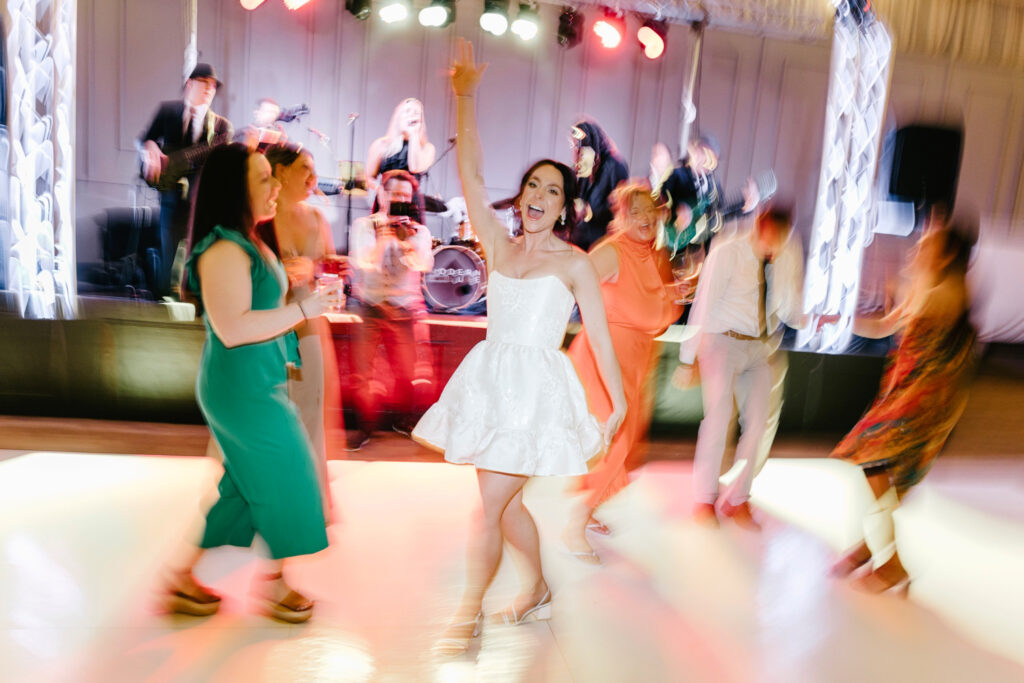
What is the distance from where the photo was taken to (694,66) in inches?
322

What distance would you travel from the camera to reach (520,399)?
187cm

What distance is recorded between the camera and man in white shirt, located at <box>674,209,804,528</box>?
→ 9.82 feet

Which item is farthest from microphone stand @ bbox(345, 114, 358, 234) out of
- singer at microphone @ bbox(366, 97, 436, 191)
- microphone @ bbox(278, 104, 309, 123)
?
microphone @ bbox(278, 104, 309, 123)

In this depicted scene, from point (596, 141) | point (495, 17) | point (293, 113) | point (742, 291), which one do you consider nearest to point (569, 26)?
point (495, 17)

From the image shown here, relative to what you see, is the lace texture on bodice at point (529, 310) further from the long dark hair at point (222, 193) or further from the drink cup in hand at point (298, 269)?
the drink cup in hand at point (298, 269)

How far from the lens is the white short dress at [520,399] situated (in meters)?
1.84

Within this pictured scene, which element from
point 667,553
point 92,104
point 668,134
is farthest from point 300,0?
point 667,553

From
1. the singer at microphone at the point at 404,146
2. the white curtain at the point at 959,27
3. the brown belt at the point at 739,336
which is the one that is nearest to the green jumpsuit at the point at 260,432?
the brown belt at the point at 739,336

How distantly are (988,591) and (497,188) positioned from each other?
6.34 meters

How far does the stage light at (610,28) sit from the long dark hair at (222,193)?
652cm

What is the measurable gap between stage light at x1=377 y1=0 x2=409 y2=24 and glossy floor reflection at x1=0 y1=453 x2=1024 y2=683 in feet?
16.9

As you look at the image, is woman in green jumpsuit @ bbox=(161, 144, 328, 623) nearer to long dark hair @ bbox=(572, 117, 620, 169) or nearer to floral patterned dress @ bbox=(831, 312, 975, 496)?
floral patterned dress @ bbox=(831, 312, 975, 496)

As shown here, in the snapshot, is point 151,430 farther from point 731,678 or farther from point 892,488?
point 892,488

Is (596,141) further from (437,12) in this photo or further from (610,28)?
(437,12)
